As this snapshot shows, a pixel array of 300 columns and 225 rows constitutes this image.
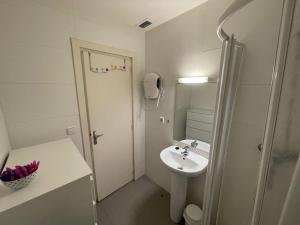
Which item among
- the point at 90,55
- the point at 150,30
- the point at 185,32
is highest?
the point at 150,30

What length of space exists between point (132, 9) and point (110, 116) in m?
1.27

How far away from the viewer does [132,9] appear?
4.63 feet

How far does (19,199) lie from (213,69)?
66.7 inches

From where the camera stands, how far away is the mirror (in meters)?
1.41

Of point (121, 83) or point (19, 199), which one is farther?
point (121, 83)

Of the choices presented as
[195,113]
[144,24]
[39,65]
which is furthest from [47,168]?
[144,24]

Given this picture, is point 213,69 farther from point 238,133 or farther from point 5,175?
point 5,175

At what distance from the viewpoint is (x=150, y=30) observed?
1.88 meters

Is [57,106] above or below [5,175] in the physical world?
above

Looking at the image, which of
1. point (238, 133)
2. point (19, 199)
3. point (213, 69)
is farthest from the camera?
point (213, 69)

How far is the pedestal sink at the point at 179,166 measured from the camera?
1448mm

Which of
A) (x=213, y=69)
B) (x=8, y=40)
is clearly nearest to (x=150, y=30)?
(x=213, y=69)

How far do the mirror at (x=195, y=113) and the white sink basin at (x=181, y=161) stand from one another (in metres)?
0.13

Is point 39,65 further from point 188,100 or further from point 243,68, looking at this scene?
point 243,68
